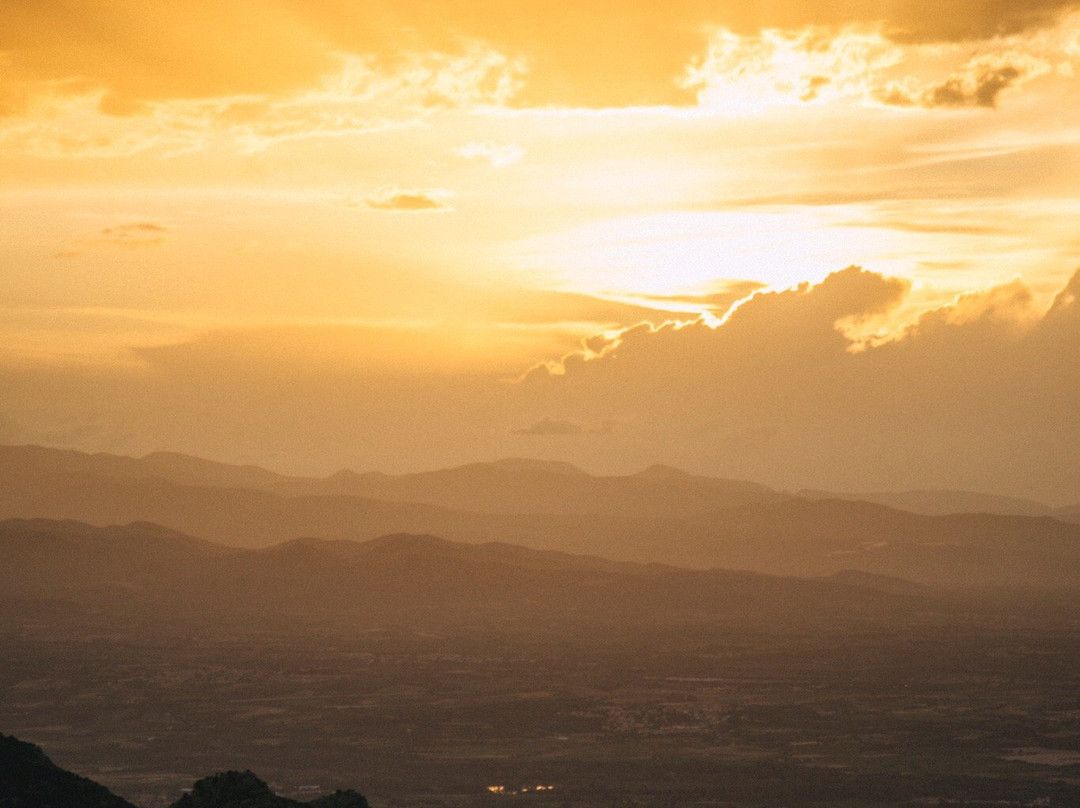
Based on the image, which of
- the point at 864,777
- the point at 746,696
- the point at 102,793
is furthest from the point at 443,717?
the point at 102,793

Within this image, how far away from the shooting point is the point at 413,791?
10494 cm

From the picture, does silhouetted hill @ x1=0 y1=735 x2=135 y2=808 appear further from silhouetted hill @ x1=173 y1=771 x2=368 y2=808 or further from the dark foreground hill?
silhouetted hill @ x1=173 y1=771 x2=368 y2=808

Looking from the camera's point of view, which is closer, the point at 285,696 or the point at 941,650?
the point at 285,696

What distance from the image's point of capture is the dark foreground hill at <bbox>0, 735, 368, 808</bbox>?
175 feet

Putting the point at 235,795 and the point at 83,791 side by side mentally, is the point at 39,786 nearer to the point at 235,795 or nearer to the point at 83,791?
the point at 83,791

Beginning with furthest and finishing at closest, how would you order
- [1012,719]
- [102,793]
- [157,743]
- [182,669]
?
[182,669]
[1012,719]
[157,743]
[102,793]

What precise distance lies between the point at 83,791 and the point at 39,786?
5.62ft

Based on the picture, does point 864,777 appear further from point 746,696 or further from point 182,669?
point 182,669

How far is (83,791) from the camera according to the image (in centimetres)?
5709

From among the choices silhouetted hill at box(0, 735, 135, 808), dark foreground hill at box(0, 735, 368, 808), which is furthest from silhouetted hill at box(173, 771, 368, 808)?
silhouetted hill at box(0, 735, 135, 808)

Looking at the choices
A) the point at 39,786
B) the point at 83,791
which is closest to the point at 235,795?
the point at 83,791

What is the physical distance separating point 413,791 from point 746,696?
196 ft

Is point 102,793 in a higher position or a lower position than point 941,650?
lower

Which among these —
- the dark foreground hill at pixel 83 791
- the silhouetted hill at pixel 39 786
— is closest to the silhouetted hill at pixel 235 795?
the dark foreground hill at pixel 83 791
